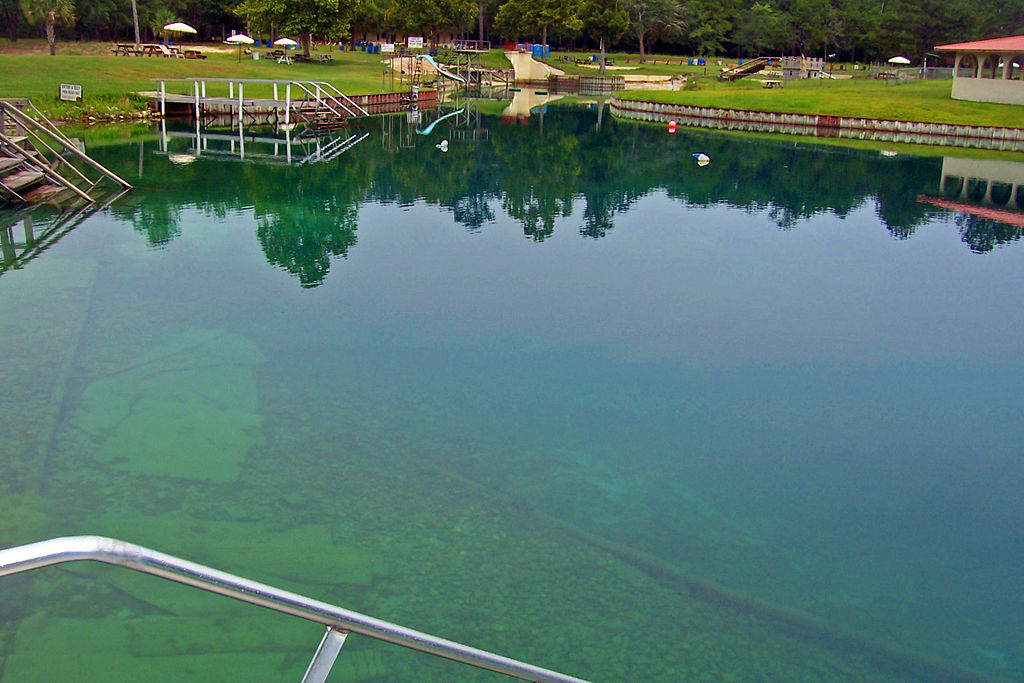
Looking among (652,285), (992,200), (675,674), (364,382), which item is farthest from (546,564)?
(992,200)

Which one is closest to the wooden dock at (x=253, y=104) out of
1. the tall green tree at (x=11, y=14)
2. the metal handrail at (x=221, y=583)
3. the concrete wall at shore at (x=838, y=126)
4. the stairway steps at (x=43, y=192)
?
the stairway steps at (x=43, y=192)

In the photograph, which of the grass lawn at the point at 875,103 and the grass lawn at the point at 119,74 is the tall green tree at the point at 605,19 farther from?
the grass lawn at the point at 875,103

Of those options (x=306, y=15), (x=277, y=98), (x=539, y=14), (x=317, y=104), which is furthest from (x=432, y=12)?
(x=317, y=104)

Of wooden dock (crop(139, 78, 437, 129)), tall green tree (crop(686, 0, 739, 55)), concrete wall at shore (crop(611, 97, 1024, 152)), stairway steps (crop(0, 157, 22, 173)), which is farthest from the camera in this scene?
tall green tree (crop(686, 0, 739, 55))

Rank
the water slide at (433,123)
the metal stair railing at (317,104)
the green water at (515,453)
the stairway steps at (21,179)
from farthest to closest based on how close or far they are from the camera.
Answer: the metal stair railing at (317,104)
the water slide at (433,123)
the stairway steps at (21,179)
the green water at (515,453)

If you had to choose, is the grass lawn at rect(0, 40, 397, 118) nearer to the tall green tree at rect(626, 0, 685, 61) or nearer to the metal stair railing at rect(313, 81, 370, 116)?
the metal stair railing at rect(313, 81, 370, 116)

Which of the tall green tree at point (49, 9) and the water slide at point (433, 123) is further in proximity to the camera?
the tall green tree at point (49, 9)

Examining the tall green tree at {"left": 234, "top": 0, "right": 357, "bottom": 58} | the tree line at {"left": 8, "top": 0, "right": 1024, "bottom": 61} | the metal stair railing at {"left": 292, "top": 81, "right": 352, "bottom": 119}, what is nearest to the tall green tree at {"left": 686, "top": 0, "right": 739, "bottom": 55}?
the tree line at {"left": 8, "top": 0, "right": 1024, "bottom": 61}

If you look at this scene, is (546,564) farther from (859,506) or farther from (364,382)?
(364,382)
